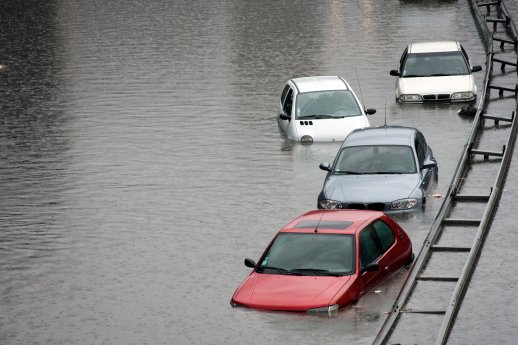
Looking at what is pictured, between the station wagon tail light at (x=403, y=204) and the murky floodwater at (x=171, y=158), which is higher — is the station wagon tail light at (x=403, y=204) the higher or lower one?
the higher one

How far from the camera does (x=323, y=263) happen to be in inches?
740

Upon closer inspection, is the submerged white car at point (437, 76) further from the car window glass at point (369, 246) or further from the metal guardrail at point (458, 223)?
the car window glass at point (369, 246)

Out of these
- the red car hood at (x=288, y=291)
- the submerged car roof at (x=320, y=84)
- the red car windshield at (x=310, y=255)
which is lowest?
the submerged car roof at (x=320, y=84)

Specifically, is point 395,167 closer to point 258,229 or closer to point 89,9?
point 258,229

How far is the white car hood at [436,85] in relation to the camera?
121 feet

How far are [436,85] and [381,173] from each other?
1255 centimetres

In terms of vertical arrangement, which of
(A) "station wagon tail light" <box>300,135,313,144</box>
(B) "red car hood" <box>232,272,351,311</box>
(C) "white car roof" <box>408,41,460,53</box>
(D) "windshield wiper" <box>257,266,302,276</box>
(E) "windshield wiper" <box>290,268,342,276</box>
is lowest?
(A) "station wagon tail light" <box>300,135,313,144</box>

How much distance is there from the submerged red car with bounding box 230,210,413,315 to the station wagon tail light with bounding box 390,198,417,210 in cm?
366

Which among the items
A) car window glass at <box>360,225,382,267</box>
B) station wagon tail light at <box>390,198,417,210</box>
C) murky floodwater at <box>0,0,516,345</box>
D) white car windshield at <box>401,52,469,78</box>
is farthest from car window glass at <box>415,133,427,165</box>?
white car windshield at <box>401,52,469,78</box>

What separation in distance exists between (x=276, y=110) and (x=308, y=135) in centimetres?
533

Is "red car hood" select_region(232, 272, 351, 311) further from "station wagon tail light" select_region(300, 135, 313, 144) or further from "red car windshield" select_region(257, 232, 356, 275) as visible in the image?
"station wagon tail light" select_region(300, 135, 313, 144)

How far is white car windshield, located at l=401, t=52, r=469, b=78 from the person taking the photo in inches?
1473

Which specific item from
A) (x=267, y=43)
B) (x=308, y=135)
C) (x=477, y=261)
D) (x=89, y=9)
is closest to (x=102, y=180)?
(x=308, y=135)

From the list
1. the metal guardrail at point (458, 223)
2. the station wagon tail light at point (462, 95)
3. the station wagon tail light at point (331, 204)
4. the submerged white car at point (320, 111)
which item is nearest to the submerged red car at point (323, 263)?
the metal guardrail at point (458, 223)
